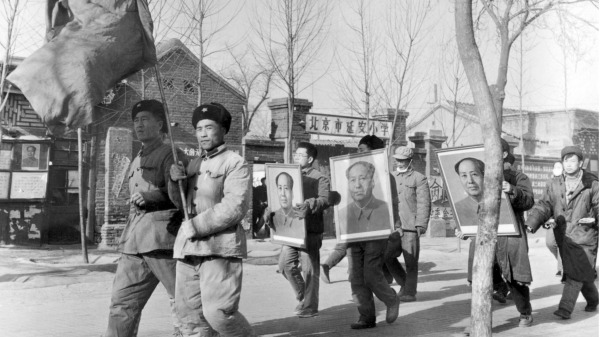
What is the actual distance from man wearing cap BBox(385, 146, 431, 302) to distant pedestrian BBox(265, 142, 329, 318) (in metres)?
1.61

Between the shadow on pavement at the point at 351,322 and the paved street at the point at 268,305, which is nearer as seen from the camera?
the shadow on pavement at the point at 351,322

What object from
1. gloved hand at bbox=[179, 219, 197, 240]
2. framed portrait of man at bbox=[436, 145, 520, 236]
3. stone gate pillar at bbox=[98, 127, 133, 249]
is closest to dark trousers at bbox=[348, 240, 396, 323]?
framed portrait of man at bbox=[436, 145, 520, 236]

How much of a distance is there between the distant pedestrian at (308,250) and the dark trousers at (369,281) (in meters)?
0.63

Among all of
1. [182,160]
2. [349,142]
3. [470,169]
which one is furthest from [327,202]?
[349,142]

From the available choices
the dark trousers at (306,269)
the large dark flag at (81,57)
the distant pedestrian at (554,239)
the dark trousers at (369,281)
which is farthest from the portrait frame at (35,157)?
the large dark flag at (81,57)

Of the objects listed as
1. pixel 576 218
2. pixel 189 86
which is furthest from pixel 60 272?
pixel 189 86

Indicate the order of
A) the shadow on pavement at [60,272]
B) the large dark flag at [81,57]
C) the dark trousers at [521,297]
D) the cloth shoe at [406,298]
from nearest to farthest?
the large dark flag at [81,57] < the dark trousers at [521,297] < the cloth shoe at [406,298] < the shadow on pavement at [60,272]

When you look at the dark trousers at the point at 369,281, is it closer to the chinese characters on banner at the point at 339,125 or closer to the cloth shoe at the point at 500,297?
the cloth shoe at the point at 500,297

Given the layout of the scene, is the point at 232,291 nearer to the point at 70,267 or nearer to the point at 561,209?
the point at 561,209

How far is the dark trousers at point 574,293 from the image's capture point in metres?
8.38

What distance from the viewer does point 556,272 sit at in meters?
13.3

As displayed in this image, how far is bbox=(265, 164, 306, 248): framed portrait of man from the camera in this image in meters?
8.44

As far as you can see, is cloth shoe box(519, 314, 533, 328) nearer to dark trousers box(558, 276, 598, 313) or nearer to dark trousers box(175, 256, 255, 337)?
dark trousers box(558, 276, 598, 313)

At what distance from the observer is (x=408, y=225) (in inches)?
404
